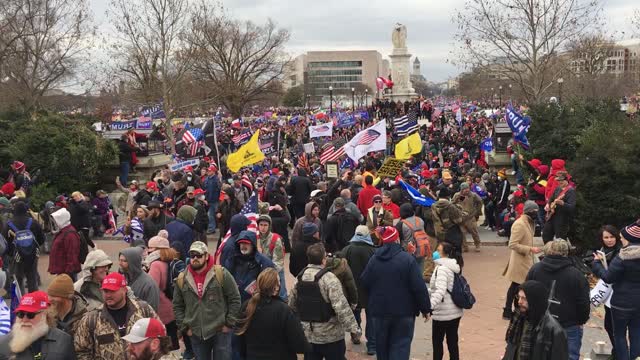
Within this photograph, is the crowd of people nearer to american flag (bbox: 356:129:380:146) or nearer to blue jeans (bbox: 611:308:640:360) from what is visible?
blue jeans (bbox: 611:308:640:360)

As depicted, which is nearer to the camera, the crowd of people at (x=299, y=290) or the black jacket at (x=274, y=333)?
the crowd of people at (x=299, y=290)

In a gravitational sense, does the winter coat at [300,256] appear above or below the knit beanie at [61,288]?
below

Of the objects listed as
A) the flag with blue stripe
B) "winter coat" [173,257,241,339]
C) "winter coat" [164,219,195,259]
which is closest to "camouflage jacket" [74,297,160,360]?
"winter coat" [173,257,241,339]

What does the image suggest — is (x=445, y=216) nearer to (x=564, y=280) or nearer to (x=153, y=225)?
(x=564, y=280)

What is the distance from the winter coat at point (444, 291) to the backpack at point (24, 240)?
610 centimetres

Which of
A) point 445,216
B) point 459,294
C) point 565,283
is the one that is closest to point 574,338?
point 565,283

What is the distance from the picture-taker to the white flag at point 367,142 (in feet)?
54.5

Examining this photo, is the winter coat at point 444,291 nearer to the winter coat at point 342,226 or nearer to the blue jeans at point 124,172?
the winter coat at point 342,226

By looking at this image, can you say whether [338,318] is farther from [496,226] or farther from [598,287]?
[496,226]

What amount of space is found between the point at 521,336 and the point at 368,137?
12119 mm

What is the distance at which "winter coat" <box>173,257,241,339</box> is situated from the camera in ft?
19.6

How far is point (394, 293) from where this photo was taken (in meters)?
6.32

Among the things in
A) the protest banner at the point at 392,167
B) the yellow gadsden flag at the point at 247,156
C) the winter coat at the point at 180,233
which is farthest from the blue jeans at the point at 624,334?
the yellow gadsden flag at the point at 247,156

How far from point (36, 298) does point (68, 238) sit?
4526 millimetres
